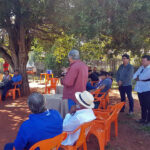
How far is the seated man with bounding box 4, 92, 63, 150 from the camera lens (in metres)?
2.01

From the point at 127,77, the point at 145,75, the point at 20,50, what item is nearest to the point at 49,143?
the point at 145,75

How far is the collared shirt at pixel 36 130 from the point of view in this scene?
6.60ft

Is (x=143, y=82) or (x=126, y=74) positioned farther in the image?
(x=126, y=74)

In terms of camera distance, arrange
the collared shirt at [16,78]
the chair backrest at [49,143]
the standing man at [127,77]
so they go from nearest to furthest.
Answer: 1. the chair backrest at [49,143]
2. the standing man at [127,77]
3. the collared shirt at [16,78]

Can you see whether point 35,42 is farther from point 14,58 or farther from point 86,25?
point 86,25

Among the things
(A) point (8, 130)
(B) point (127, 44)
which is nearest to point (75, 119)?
(A) point (8, 130)

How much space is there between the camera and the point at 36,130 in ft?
6.61

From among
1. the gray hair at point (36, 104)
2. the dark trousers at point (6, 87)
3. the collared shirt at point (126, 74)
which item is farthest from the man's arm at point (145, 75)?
the dark trousers at point (6, 87)

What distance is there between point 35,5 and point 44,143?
4439 millimetres

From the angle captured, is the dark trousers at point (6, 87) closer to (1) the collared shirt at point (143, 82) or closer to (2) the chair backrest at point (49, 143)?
(1) the collared shirt at point (143, 82)

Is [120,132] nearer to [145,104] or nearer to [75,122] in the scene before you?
[145,104]

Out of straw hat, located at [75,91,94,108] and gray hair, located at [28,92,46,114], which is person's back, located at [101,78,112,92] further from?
gray hair, located at [28,92,46,114]

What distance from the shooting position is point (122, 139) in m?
4.05

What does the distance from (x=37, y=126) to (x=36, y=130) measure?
0.04m
